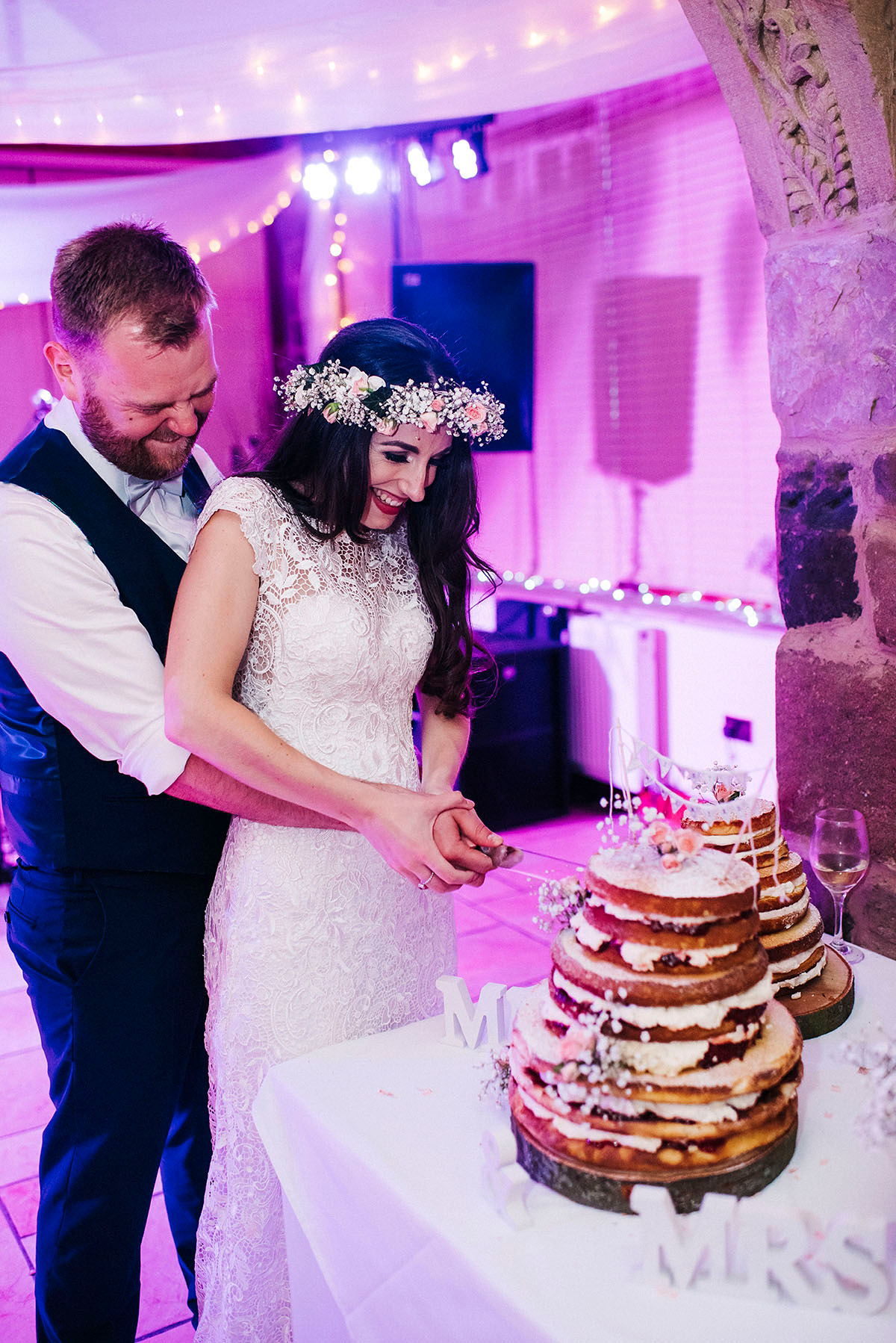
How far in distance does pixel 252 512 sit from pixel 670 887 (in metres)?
0.90

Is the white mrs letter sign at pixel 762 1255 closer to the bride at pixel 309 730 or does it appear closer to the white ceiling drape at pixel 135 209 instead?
the bride at pixel 309 730

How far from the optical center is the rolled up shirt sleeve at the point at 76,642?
1.57 m

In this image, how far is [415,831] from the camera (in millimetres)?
1480

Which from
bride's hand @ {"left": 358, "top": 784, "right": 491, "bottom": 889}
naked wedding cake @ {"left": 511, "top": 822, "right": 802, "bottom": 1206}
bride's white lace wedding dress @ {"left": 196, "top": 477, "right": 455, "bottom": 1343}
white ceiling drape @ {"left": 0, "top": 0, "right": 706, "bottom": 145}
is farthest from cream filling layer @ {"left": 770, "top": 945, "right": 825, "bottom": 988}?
white ceiling drape @ {"left": 0, "top": 0, "right": 706, "bottom": 145}

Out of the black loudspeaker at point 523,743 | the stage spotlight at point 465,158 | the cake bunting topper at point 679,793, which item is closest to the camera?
the cake bunting topper at point 679,793

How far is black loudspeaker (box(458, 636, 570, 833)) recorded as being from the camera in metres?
Result: 5.11

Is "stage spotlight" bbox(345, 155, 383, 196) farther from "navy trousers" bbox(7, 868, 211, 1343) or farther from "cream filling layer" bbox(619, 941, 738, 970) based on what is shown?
"cream filling layer" bbox(619, 941, 738, 970)

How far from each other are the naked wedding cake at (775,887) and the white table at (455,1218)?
95 mm

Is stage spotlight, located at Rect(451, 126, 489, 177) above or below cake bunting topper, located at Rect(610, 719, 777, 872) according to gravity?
above

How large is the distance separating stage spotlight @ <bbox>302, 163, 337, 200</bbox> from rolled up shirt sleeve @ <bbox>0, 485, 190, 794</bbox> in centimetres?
499

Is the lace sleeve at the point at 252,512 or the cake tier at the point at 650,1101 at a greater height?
the lace sleeve at the point at 252,512

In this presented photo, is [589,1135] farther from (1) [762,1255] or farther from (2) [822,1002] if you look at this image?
(2) [822,1002]

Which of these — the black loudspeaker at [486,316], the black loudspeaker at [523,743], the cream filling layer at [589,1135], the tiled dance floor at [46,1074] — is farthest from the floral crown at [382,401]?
the black loudspeaker at [486,316]

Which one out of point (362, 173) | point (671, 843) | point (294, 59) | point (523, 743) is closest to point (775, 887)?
point (671, 843)
